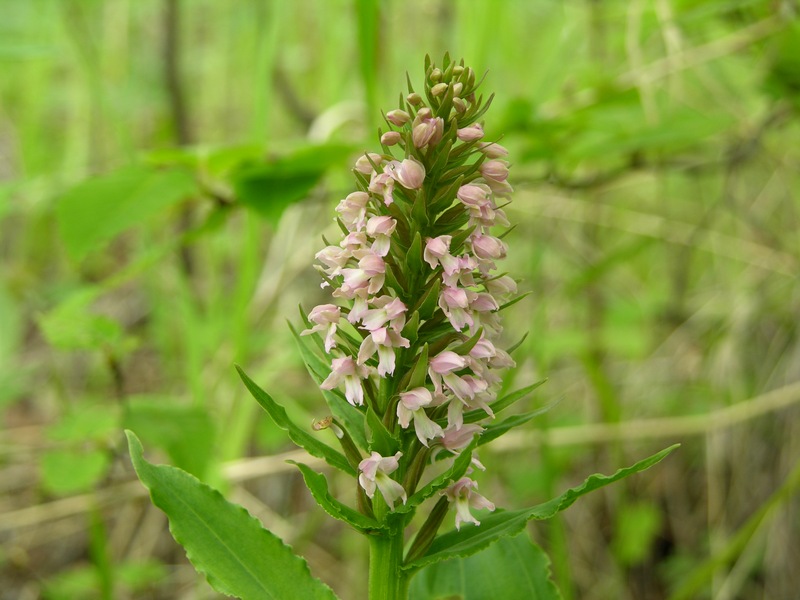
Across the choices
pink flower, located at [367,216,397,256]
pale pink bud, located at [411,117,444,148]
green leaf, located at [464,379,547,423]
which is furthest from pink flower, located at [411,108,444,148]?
green leaf, located at [464,379,547,423]

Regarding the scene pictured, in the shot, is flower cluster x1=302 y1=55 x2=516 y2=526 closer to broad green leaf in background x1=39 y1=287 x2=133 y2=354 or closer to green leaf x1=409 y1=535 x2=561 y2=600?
green leaf x1=409 y1=535 x2=561 y2=600

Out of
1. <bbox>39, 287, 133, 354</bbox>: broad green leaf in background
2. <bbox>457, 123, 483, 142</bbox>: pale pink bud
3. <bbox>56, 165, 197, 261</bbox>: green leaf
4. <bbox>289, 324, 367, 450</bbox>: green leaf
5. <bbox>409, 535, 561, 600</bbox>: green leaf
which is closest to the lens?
<bbox>457, 123, 483, 142</bbox>: pale pink bud

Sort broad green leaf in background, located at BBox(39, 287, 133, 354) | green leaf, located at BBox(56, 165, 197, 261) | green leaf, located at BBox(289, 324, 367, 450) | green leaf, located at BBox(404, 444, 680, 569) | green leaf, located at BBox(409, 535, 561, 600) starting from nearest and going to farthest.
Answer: green leaf, located at BBox(404, 444, 680, 569) < green leaf, located at BBox(289, 324, 367, 450) < green leaf, located at BBox(409, 535, 561, 600) < green leaf, located at BBox(56, 165, 197, 261) < broad green leaf in background, located at BBox(39, 287, 133, 354)

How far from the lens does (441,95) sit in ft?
3.80

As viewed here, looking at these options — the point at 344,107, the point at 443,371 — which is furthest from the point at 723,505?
the point at 443,371

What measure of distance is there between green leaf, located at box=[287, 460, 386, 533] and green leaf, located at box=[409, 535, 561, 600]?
34 centimetres

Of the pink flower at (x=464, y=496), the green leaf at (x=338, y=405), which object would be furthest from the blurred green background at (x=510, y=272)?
the pink flower at (x=464, y=496)

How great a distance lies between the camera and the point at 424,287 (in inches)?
46.8

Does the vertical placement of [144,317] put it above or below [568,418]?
above

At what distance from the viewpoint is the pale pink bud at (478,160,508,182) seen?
46.7 inches

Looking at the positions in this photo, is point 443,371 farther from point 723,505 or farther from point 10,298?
point 10,298

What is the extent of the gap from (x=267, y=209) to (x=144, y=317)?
3330 millimetres

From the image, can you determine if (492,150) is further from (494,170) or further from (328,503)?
(328,503)

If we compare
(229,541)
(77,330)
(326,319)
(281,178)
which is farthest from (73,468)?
(326,319)
